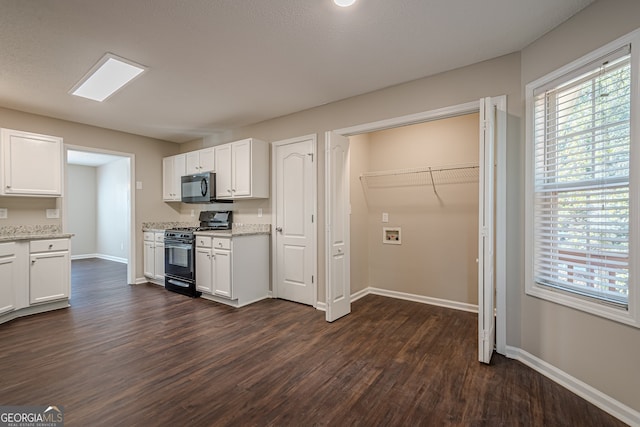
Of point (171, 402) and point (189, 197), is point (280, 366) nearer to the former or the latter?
point (171, 402)

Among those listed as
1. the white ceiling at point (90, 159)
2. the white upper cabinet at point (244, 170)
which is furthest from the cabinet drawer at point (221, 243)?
the white ceiling at point (90, 159)

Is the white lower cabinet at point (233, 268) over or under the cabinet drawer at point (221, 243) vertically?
under

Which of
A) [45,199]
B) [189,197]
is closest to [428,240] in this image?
[189,197]

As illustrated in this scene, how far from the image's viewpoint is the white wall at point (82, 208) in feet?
24.5

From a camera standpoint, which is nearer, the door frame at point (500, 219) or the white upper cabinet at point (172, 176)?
the door frame at point (500, 219)

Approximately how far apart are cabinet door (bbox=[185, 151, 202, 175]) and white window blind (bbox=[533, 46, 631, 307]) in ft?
14.5

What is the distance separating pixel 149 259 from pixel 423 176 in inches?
179

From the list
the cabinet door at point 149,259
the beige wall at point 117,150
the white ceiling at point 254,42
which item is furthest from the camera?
the cabinet door at point 149,259

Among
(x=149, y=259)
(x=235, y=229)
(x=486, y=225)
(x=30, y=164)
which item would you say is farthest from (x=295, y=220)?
(x=30, y=164)

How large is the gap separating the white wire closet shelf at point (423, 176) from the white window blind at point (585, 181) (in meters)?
1.34

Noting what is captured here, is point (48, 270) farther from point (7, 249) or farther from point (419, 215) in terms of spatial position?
point (419, 215)

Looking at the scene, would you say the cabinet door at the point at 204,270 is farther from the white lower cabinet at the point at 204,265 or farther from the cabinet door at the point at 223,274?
the cabinet door at the point at 223,274

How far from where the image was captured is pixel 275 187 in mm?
4152

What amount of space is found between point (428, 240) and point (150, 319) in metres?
3.51
